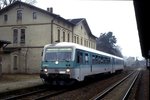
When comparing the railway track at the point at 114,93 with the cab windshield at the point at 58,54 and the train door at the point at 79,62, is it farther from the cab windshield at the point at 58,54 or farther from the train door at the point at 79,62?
the cab windshield at the point at 58,54

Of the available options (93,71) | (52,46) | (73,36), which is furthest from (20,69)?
(52,46)

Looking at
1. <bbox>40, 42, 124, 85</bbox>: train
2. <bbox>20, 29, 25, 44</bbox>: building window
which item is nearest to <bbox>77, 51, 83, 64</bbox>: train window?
<bbox>40, 42, 124, 85</bbox>: train

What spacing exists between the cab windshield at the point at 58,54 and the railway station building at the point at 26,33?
1759cm

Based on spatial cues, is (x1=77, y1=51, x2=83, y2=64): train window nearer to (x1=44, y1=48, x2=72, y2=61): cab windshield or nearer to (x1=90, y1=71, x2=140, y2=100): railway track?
(x1=44, y1=48, x2=72, y2=61): cab windshield

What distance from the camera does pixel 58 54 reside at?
18625 millimetres

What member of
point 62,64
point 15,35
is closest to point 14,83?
point 62,64

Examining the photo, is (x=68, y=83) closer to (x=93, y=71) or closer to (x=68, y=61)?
(x=68, y=61)

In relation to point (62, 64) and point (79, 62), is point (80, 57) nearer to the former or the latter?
point (79, 62)

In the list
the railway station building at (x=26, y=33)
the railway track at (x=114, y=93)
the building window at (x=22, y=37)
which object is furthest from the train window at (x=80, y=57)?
the building window at (x=22, y=37)

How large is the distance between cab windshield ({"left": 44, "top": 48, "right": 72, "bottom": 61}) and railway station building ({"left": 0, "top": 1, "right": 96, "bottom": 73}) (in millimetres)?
17590

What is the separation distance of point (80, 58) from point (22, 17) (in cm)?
2131

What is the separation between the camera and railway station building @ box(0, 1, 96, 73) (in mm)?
37125

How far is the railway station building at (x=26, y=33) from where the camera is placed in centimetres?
3712

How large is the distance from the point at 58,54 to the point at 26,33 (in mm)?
20587
